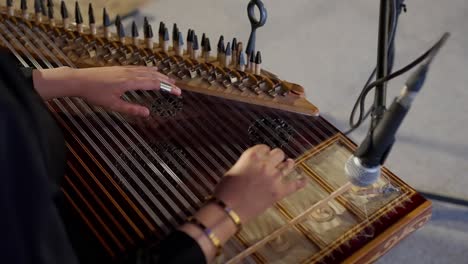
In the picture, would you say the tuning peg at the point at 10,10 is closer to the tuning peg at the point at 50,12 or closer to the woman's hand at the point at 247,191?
the tuning peg at the point at 50,12

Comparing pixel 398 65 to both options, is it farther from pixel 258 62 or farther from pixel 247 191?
pixel 247 191

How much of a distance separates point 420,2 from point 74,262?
189 cm

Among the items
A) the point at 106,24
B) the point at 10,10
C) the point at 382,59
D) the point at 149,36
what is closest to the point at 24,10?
the point at 10,10

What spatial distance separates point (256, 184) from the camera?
3.43ft

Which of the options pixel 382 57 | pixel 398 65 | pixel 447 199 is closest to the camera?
pixel 382 57

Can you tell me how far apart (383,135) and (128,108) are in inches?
24.2

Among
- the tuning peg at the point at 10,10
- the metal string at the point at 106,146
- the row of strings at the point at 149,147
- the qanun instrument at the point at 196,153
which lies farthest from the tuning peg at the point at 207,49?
the tuning peg at the point at 10,10

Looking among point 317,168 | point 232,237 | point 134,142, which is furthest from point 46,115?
point 317,168

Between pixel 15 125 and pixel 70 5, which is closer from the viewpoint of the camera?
pixel 15 125

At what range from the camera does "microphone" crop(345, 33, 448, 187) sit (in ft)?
2.61

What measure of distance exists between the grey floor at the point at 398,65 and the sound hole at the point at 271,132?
1.65 feet

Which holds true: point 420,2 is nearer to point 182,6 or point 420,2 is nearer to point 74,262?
point 182,6

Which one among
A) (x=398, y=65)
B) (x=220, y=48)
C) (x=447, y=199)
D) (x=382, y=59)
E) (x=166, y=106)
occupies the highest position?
(x=382, y=59)

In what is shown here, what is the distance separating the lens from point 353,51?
209 centimetres
